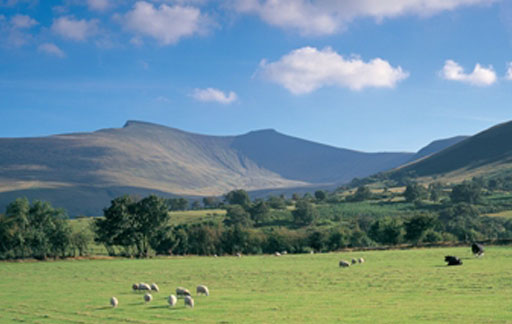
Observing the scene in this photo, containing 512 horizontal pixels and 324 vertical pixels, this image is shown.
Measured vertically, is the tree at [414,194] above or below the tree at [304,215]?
above

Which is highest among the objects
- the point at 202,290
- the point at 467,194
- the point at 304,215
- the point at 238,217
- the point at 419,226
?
the point at 467,194

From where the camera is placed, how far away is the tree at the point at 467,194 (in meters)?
171

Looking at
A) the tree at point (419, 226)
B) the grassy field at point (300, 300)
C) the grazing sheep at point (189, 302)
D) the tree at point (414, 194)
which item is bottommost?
the tree at point (419, 226)

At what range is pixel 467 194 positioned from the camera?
172000 mm

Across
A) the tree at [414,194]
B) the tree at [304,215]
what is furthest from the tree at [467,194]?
the tree at [304,215]

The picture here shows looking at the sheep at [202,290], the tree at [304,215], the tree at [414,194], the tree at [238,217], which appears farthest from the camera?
the tree at [414,194]

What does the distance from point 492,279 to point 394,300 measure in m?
11.9

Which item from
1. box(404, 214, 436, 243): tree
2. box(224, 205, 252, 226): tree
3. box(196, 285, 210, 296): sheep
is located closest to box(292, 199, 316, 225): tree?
box(224, 205, 252, 226): tree

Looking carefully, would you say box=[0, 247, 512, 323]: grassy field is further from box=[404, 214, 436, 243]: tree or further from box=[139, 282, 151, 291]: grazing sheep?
box=[404, 214, 436, 243]: tree

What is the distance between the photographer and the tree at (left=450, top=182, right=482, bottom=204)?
6747 inches

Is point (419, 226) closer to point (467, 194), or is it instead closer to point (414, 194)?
point (467, 194)

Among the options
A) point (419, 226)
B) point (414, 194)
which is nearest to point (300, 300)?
point (419, 226)

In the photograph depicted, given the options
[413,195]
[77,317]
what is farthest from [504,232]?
[77,317]

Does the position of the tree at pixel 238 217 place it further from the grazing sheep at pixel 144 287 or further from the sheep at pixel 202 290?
the sheep at pixel 202 290
